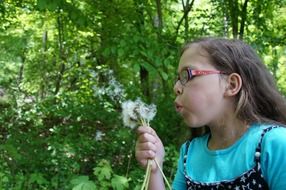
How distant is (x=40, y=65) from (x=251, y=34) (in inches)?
167

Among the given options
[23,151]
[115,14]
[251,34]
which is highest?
[115,14]

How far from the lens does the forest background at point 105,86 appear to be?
3.87 m

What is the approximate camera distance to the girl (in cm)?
130

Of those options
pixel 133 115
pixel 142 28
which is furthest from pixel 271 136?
pixel 142 28

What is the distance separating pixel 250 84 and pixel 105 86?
149 inches

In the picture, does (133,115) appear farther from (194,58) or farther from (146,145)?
(194,58)

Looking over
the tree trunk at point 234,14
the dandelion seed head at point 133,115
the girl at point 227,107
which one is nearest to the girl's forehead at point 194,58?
the girl at point 227,107

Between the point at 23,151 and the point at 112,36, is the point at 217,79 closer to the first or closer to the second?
the point at 112,36

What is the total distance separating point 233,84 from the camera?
137 centimetres

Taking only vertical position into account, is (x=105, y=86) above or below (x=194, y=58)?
below

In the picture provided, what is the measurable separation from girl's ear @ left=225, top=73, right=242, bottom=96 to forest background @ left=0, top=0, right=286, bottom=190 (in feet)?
4.49

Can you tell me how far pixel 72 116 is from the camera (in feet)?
17.3

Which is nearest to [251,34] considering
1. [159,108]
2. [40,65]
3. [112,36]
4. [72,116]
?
[159,108]

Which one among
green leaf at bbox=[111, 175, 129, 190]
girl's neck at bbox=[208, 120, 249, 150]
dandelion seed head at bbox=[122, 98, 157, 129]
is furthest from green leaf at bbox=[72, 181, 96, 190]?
girl's neck at bbox=[208, 120, 249, 150]
